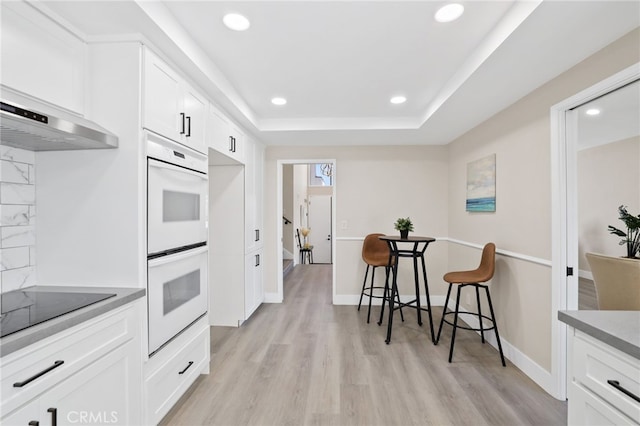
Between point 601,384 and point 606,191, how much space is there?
3.37 metres

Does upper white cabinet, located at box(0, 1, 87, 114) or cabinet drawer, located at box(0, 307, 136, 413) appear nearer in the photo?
cabinet drawer, located at box(0, 307, 136, 413)

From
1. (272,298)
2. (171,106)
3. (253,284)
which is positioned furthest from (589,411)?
(272,298)

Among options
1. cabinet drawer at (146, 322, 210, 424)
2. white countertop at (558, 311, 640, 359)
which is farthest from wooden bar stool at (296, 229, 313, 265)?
white countertop at (558, 311, 640, 359)

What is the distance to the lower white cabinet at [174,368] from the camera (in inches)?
68.6

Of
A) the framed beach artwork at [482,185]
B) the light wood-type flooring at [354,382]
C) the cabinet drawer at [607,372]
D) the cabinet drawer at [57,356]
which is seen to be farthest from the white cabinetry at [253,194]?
the cabinet drawer at [607,372]

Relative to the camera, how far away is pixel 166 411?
188cm

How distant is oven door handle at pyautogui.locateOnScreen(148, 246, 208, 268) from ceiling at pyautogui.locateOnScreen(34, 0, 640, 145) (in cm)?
125

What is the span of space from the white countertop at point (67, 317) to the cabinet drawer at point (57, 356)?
3cm

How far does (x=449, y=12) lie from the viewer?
1.68 meters

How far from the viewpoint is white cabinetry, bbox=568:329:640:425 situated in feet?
3.17

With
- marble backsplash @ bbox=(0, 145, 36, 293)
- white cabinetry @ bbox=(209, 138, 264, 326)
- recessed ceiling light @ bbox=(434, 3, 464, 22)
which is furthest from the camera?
white cabinetry @ bbox=(209, 138, 264, 326)

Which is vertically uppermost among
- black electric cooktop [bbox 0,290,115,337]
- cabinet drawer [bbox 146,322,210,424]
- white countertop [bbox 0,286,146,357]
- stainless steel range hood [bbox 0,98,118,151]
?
stainless steel range hood [bbox 0,98,118,151]

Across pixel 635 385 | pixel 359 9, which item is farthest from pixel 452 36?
pixel 635 385

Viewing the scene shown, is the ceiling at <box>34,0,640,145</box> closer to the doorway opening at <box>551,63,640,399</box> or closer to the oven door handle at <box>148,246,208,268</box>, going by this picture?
the doorway opening at <box>551,63,640,399</box>
